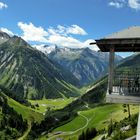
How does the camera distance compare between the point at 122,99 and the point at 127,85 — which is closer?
the point at 122,99

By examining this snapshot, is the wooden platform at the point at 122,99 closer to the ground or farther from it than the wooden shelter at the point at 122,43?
closer to the ground

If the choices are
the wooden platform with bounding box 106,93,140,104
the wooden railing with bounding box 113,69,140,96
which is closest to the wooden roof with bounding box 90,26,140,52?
the wooden railing with bounding box 113,69,140,96

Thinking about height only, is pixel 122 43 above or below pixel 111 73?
above

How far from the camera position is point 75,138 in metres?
197

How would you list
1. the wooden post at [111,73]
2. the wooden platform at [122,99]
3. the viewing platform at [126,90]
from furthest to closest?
the wooden post at [111,73] → the viewing platform at [126,90] → the wooden platform at [122,99]

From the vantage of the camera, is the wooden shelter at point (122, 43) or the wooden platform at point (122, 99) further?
the wooden shelter at point (122, 43)

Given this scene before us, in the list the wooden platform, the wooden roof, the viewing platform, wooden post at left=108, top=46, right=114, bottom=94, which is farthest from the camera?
wooden post at left=108, top=46, right=114, bottom=94

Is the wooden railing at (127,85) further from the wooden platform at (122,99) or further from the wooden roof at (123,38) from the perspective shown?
the wooden roof at (123,38)

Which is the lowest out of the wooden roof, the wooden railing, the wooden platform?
the wooden platform

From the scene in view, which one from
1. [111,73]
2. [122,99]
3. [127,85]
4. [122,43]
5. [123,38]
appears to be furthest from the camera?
[111,73]

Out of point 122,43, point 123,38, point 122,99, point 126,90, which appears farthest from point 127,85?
point 123,38

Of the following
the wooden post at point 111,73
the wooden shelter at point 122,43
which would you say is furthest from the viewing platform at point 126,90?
the wooden post at point 111,73

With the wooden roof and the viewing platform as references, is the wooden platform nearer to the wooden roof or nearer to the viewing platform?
the viewing platform

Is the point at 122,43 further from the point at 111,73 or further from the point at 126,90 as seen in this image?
the point at 126,90
